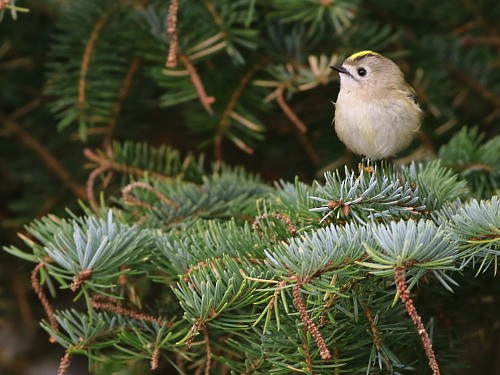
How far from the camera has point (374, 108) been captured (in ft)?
7.22

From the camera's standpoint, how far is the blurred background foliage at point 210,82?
2.15 meters

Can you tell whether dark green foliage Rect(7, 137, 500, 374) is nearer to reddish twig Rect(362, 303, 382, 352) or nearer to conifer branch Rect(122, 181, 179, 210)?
reddish twig Rect(362, 303, 382, 352)

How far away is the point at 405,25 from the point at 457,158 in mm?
703

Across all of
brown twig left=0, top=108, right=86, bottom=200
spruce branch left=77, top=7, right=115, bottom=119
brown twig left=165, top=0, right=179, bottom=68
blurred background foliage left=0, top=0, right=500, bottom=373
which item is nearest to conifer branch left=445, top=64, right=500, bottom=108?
blurred background foliage left=0, top=0, right=500, bottom=373

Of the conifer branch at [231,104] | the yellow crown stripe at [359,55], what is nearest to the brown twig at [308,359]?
the conifer branch at [231,104]

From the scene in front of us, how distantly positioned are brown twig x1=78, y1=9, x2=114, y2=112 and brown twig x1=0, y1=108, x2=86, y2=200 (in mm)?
346

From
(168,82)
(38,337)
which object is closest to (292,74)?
(168,82)

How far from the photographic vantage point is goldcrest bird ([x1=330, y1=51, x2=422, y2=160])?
2.13m

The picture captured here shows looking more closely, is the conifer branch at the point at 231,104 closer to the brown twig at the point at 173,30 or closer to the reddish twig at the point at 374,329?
the brown twig at the point at 173,30

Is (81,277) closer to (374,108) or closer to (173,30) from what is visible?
(173,30)

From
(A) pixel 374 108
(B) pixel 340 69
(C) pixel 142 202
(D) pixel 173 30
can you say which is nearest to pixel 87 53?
(D) pixel 173 30

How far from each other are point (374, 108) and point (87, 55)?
2.85 feet

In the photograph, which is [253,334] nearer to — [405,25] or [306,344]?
[306,344]

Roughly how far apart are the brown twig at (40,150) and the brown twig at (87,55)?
0.35 metres
